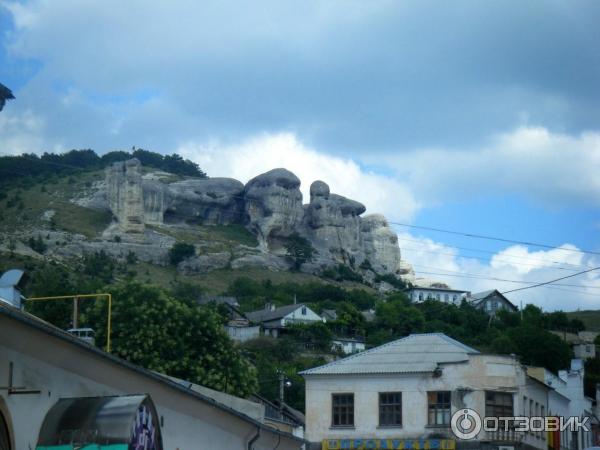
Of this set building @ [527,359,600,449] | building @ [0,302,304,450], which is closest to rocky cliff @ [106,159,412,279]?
building @ [527,359,600,449]

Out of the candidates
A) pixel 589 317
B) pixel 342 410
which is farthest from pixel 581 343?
pixel 342 410

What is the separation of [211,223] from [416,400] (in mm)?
117106

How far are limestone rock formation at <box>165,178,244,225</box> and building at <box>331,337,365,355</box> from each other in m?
55.3

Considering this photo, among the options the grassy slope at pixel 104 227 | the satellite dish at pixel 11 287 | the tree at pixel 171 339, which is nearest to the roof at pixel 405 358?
the tree at pixel 171 339

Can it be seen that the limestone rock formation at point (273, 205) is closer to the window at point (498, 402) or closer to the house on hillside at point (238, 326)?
the house on hillside at point (238, 326)

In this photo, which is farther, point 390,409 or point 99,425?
point 390,409

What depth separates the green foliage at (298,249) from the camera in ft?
493

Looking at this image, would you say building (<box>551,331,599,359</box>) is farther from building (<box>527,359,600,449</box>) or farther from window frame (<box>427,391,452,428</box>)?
window frame (<box>427,391,452,428</box>)

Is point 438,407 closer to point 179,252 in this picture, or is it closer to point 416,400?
point 416,400

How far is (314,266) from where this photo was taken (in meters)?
150

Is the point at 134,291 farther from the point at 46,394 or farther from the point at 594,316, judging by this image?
the point at 594,316

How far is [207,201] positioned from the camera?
158250 mm

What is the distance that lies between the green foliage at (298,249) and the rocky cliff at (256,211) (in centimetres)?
72

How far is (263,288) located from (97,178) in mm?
49523
